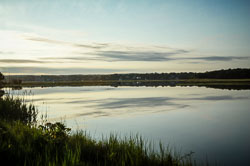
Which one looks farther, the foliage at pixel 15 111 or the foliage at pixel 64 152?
the foliage at pixel 15 111

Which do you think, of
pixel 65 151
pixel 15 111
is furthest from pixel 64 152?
pixel 15 111

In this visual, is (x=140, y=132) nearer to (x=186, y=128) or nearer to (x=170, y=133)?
(x=170, y=133)

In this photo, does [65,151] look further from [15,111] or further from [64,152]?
[15,111]

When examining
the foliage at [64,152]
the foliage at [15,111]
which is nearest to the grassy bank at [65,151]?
the foliage at [64,152]

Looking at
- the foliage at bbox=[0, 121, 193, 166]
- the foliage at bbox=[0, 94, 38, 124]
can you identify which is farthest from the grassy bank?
the foliage at bbox=[0, 94, 38, 124]

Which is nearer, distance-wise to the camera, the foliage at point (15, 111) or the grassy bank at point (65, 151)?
the grassy bank at point (65, 151)

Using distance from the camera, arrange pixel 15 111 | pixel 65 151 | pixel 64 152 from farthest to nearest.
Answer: pixel 15 111 → pixel 65 151 → pixel 64 152

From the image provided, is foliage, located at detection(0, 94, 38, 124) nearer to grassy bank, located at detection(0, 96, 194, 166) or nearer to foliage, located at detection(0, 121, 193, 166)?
grassy bank, located at detection(0, 96, 194, 166)

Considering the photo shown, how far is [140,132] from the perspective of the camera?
12.1 m

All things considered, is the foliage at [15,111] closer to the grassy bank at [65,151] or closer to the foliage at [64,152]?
the grassy bank at [65,151]

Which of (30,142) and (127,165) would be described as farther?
(30,142)

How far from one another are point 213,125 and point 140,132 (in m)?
5.02

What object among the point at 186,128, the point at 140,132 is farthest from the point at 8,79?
the point at 186,128

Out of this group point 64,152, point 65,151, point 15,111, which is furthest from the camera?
point 15,111
